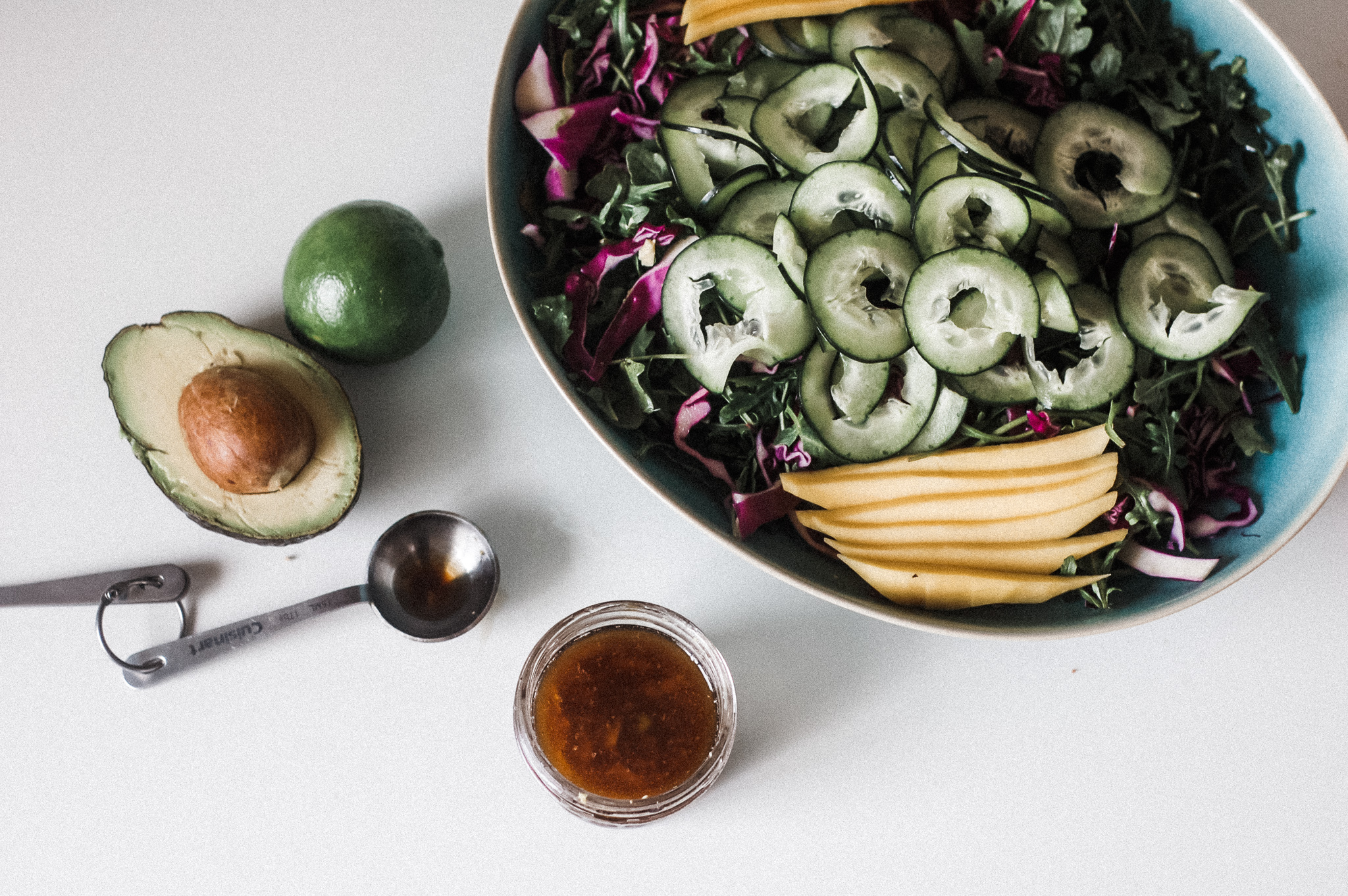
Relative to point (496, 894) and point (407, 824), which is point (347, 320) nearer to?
point (407, 824)

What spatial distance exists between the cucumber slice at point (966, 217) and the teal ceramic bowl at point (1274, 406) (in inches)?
17.2

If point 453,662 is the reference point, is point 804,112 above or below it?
above

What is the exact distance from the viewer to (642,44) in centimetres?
133

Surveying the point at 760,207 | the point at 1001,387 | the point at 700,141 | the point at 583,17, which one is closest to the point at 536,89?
the point at 583,17

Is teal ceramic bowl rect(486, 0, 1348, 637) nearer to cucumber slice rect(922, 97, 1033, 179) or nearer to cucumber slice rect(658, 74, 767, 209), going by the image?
cucumber slice rect(658, 74, 767, 209)

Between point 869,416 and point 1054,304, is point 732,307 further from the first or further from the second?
point 1054,304

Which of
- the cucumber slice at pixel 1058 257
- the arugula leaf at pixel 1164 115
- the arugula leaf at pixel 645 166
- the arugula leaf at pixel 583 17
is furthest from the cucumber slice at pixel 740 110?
the arugula leaf at pixel 1164 115

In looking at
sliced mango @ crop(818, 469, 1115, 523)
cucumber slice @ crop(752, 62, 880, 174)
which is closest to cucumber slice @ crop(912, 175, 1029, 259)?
cucumber slice @ crop(752, 62, 880, 174)

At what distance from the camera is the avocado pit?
1.20 m

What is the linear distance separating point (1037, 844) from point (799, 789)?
1.27 feet

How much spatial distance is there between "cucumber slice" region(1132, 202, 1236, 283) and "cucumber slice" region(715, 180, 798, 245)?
1.62 feet

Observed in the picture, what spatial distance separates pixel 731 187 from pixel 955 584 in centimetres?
62

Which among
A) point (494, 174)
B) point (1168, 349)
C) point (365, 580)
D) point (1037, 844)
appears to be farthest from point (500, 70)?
point (1037, 844)

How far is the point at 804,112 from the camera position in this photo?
1259 millimetres
